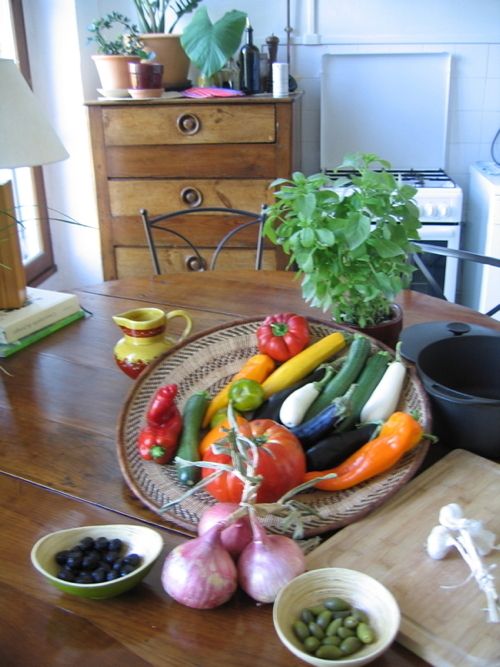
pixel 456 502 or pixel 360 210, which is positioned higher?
pixel 360 210

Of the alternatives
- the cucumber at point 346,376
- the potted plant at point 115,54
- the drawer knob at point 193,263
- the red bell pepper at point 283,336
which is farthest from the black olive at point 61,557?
the potted plant at point 115,54

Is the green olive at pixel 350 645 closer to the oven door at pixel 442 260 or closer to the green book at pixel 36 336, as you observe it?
the green book at pixel 36 336

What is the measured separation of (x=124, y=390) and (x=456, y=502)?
0.67 meters

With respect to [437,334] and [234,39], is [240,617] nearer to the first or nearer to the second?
[437,334]

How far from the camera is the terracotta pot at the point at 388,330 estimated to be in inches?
53.1

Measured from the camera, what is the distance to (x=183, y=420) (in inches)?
46.2

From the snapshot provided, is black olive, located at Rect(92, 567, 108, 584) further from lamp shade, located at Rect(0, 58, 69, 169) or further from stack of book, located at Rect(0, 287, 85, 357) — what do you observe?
lamp shade, located at Rect(0, 58, 69, 169)

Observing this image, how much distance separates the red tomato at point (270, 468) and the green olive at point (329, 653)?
0.89ft

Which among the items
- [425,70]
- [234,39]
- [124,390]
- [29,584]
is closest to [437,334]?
[124,390]

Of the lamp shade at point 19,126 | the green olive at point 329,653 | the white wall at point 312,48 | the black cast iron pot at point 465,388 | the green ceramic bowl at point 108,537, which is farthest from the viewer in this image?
the white wall at point 312,48

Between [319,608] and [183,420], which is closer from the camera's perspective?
[319,608]

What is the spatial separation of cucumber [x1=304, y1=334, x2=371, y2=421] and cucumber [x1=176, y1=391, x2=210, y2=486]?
0.18 m

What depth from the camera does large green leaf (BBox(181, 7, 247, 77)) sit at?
9.83ft

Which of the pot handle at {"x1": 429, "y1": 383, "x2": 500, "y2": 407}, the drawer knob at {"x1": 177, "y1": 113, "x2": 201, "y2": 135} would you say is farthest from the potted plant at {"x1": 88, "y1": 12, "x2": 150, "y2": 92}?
the pot handle at {"x1": 429, "y1": 383, "x2": 500, "y2": 407}
